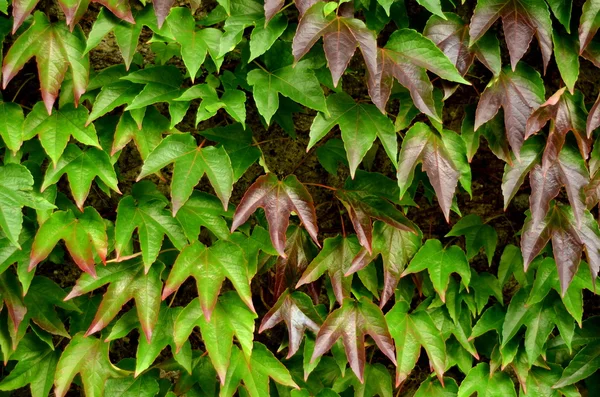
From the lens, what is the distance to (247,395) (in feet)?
5.51

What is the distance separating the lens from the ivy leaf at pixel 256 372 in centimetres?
162

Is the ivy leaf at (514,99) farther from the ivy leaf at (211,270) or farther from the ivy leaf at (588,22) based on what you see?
the ivy leaf at (211,270)

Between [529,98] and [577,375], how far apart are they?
75 cm

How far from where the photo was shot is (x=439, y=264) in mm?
1681

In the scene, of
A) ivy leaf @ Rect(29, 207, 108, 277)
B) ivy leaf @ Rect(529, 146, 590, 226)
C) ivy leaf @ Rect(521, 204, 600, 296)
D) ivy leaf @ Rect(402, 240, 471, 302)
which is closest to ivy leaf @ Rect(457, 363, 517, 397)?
ivy leaf @ Rect(402, 240, 471, 302)

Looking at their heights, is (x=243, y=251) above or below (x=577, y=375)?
above

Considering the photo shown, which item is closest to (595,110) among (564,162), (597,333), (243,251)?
(564,162)

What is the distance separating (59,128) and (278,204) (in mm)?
531

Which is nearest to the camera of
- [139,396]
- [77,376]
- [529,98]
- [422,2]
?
[422,2]

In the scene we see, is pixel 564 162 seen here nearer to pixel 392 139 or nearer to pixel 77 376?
pixel 392 139

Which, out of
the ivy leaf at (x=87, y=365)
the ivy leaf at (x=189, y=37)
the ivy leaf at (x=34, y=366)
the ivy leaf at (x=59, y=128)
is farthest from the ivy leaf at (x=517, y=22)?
the ivy leaf at (x=34, y=366)

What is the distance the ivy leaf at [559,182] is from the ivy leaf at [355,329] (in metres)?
0.44

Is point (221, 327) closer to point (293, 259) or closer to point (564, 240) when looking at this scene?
point (293, 259)

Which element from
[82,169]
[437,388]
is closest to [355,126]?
[82,169]
